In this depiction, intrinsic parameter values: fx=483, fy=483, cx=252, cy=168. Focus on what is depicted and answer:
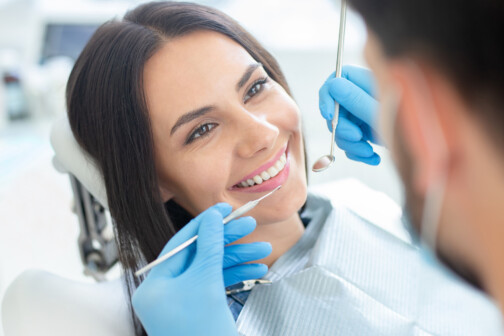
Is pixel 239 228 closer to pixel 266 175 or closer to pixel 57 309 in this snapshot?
pixel 266 175

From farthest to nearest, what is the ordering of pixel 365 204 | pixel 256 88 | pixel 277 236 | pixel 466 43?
pixel 365 204, pixel 277 236, pixel 256 88, pixel 466 43

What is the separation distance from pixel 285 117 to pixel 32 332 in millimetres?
801

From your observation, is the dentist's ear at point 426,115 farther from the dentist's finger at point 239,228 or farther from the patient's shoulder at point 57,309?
the patient's shoulder at point 57,309

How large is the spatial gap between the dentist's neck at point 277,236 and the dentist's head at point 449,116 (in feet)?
2.58

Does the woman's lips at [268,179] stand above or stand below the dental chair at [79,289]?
above

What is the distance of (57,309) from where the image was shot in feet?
3.95

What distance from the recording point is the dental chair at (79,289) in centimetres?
118

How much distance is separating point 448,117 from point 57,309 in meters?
1.06

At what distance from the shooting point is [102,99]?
4.00 feet

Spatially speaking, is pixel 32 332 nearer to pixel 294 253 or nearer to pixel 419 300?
pixel 294 253

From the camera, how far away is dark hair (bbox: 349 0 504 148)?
458 mm

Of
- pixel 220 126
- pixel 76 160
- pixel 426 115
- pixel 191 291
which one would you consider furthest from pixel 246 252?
pixel 426 115

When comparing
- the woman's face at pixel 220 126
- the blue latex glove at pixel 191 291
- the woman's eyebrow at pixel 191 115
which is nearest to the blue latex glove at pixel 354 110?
the woman's face at pixel 220 126

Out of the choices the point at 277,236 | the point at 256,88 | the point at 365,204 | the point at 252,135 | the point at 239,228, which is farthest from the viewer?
the point at 365,204
